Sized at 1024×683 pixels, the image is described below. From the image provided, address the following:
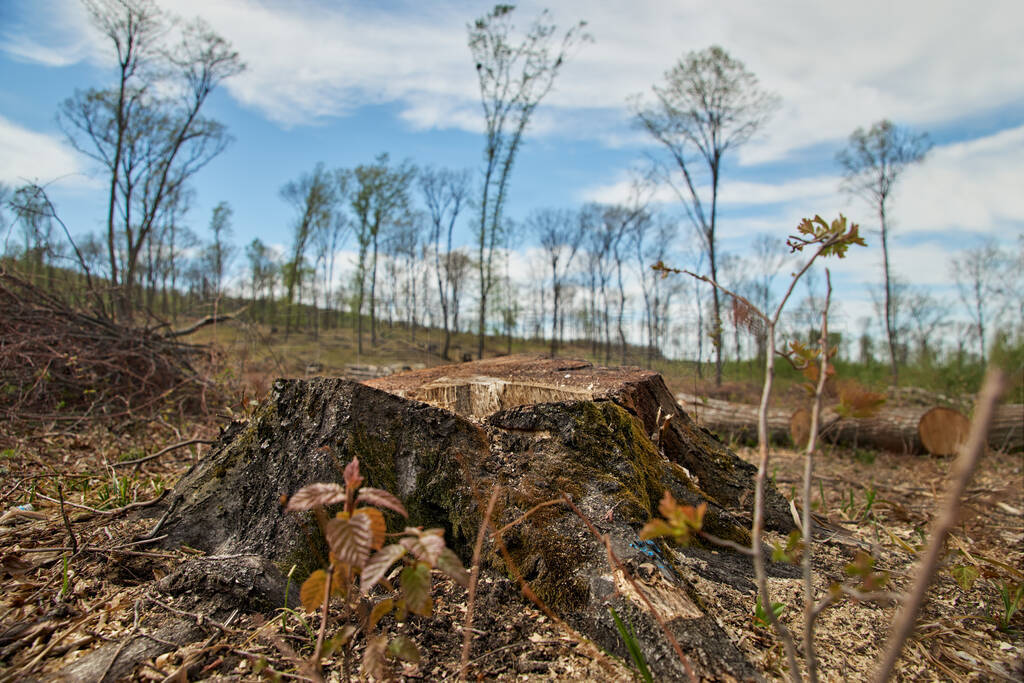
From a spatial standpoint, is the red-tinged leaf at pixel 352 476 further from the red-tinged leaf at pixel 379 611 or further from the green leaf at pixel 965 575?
the green leaf at pixel 965 575

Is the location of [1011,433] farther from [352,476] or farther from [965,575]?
[352,476]

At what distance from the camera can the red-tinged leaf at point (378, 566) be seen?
106 cm

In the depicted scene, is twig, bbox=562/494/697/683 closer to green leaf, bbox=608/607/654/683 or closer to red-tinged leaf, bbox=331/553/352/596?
green leaf, bbox=608/607/654/683

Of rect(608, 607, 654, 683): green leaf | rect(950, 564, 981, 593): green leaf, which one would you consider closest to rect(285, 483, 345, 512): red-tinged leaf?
rect(608, 607, 654, 683): green leaf

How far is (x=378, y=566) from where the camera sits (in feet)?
3.60

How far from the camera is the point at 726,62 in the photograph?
55.3ft

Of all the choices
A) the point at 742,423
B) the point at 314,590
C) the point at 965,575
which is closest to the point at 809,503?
the point at 314,590

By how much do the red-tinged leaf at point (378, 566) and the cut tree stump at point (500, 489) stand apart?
57 cm

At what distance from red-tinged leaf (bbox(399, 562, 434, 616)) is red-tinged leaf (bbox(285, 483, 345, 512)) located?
23 centimetres

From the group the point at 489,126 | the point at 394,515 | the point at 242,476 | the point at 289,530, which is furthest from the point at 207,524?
the point at 489,126

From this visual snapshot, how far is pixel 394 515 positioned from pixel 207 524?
787 mm

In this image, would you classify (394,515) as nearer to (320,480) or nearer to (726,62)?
(320,480)

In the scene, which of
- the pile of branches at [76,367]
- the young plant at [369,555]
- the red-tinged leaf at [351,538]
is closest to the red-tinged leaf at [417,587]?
the young plant at [369,555]

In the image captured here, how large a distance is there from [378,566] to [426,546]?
0.11 meters
